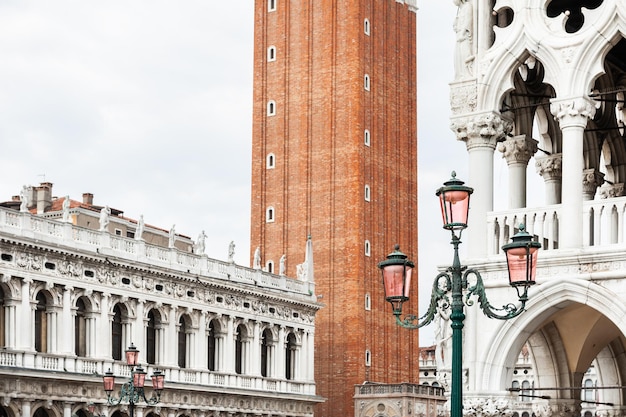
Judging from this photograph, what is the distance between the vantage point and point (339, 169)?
62.4 m

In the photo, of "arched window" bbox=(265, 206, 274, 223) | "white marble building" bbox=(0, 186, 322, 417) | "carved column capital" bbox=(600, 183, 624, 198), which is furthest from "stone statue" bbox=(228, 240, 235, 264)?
"carved column capital" bbox=(600, 183, 624, 198)

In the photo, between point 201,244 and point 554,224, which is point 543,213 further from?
point 201,244

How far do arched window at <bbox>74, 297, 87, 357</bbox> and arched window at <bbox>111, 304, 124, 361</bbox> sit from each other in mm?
1562

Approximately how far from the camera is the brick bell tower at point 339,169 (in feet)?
200

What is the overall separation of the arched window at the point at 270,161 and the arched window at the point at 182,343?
17763 millimetres

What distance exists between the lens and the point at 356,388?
2351 inches

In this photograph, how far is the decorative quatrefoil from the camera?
13.8 m

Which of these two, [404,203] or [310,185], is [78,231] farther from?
[404,203]

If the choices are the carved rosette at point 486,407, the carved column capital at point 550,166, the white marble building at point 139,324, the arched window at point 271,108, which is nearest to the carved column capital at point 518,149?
the carved column capital at point 550,166

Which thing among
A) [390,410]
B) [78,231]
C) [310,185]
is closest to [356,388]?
[390,410]

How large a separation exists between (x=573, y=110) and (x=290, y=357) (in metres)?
42.5

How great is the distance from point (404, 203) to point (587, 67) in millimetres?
53368

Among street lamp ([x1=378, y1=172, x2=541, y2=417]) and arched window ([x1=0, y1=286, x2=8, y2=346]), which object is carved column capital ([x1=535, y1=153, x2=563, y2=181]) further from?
arched window ([x1=0, y1=286, x2=8, y2=346])

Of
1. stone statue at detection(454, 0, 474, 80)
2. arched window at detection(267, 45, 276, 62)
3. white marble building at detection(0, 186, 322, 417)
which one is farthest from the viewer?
arched window at detection(267, 45, 276, 62)
